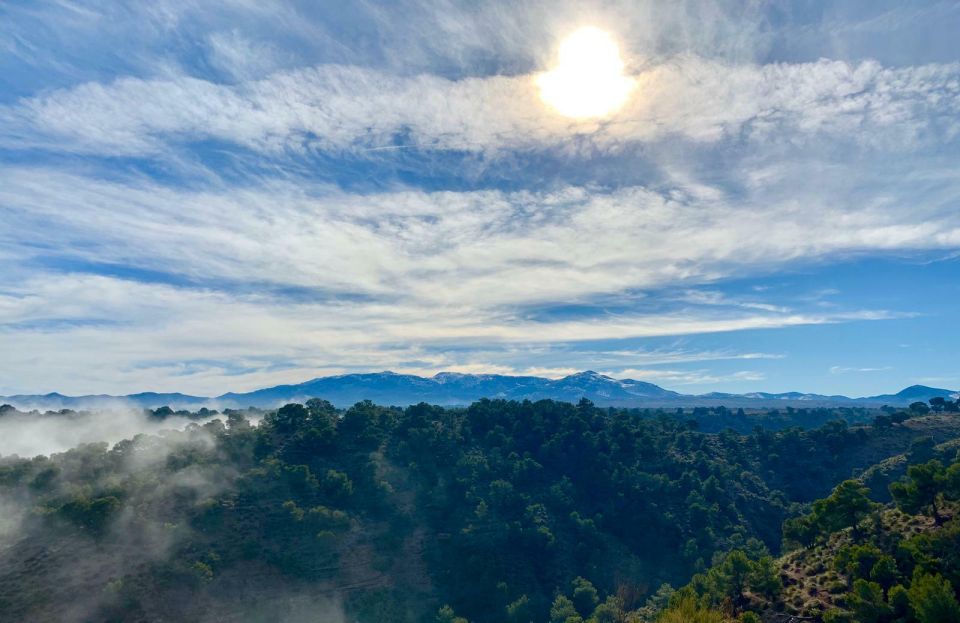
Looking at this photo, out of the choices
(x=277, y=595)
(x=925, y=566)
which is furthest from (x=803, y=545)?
(x=277, y=595)

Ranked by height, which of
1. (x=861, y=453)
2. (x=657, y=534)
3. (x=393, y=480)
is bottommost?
(x=657, y=534)

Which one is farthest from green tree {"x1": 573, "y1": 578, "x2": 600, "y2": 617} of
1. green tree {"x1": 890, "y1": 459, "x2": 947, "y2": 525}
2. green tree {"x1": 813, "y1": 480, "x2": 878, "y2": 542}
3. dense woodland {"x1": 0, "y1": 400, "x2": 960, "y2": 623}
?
green tree {"x1": 890, "y1": 459, "x2": 947, "y2": 525}

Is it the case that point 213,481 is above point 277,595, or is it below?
above

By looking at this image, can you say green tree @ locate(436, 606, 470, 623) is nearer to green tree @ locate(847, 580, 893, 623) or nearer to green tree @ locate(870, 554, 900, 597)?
green tree @ locate(847, 580, 893, 623)

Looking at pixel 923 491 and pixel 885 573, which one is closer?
pixel 885 573

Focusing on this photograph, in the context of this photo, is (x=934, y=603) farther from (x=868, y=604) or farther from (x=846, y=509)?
(x=846, y=509)

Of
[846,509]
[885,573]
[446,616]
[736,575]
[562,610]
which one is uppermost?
[846,509]

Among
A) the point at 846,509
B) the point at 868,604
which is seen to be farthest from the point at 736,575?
the point at 868,604

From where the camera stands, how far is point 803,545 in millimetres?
73000

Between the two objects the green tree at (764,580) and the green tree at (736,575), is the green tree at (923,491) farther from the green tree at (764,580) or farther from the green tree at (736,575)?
the green tree at (736,575)

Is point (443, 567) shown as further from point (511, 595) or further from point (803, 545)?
point (803, 545)

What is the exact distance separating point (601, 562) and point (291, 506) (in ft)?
206

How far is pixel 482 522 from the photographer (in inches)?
4286

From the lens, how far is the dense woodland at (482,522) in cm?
6269
